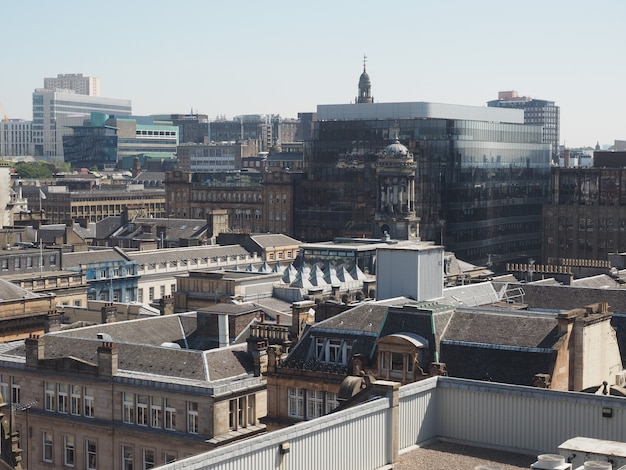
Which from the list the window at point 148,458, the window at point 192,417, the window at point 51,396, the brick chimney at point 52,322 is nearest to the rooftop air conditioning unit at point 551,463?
the window at point 192,417

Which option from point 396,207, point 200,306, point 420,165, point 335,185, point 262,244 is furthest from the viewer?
point 335,185

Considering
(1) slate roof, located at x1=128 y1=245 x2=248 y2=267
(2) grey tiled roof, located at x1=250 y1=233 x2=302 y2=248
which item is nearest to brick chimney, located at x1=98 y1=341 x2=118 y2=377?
(1) slate roof, located at x1=128 y1=245 x2=248 y2=267

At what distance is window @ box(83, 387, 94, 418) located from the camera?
78.6 metres

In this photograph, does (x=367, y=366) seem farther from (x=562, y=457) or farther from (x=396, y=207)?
(x=396, y=207)

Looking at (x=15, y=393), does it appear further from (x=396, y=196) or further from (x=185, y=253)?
(x=396, y=196)

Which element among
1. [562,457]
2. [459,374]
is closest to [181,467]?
[562,457]

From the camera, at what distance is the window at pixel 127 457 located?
76.7 metres

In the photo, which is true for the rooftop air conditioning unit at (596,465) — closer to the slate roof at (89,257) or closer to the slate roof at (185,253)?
the slate roof at (89,257)

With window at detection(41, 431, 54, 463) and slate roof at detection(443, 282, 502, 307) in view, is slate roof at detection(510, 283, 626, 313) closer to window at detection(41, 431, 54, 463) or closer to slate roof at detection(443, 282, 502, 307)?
slate roof at detection(443, 282, 502, 307)

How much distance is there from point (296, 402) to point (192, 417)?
683 centimetres

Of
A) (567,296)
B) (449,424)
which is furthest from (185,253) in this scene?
(449,424)

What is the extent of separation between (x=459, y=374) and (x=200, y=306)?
5730 centimetres

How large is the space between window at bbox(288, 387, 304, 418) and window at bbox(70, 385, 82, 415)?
14.9 metres

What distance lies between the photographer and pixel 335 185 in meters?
198
